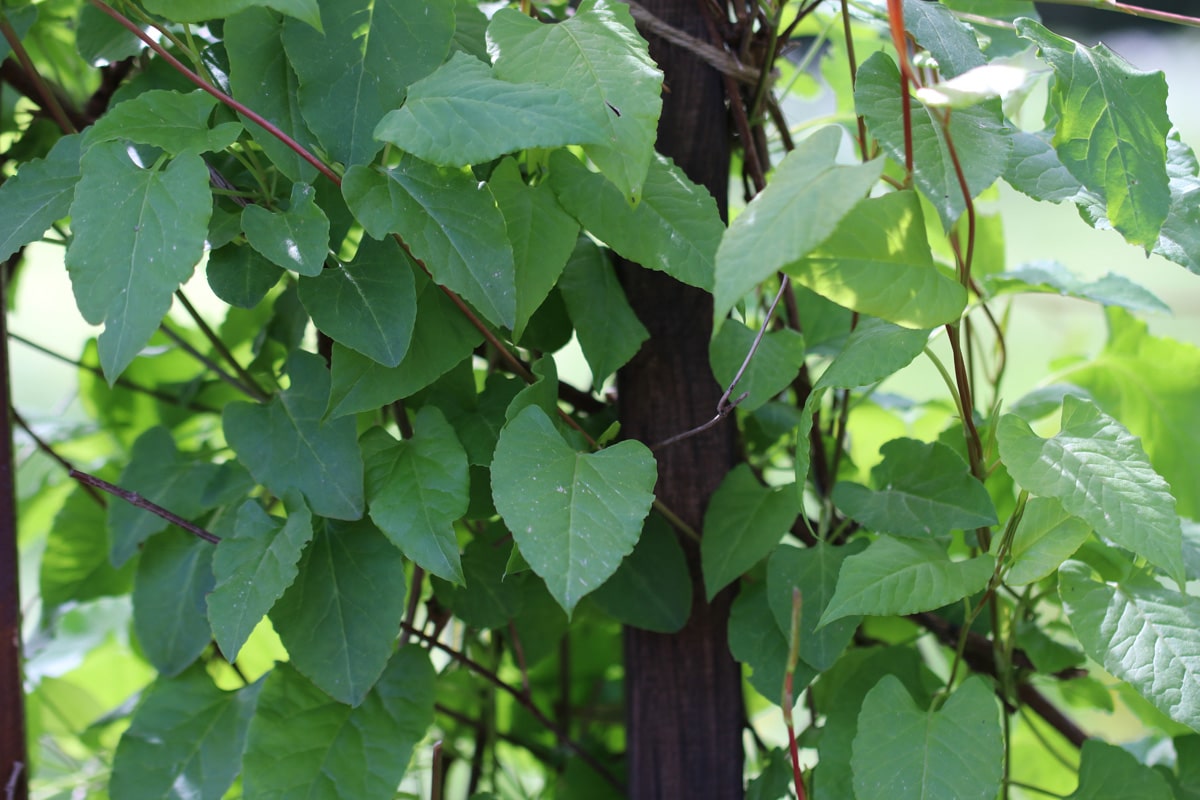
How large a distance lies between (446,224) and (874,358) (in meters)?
0.22

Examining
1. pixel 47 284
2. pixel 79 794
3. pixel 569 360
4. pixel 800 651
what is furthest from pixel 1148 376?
pixel 47 284

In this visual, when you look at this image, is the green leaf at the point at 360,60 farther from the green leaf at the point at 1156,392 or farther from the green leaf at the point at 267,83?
the green leaf at the point at 1156,392

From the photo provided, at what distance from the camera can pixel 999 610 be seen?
670mm

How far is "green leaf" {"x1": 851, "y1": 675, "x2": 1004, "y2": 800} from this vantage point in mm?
476

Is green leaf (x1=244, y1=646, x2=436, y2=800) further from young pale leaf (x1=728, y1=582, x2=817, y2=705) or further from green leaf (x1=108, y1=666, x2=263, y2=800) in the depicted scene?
young pale leaf (x1=728, y1=582, x2=817, y2=705)

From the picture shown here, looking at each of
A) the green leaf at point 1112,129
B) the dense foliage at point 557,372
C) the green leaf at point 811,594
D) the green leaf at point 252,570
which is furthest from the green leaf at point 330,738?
the green leaf at point 1112,129

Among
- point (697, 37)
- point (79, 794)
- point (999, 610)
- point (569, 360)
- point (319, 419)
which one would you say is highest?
point (697, 37)

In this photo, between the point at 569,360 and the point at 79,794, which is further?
the point at 569,360

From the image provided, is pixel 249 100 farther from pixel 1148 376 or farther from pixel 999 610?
pixel 1148 376

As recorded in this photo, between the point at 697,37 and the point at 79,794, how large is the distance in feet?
2.28

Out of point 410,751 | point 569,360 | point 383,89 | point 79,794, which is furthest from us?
point 569,360

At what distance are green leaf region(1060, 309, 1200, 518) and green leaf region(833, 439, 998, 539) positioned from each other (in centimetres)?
26

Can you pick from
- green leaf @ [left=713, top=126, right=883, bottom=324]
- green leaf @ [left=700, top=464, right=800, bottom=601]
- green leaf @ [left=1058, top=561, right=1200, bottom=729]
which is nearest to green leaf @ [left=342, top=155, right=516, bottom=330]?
green leaf @ [left=713, top=126, right=883, bottom=324]

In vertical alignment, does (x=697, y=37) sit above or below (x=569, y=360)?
above
